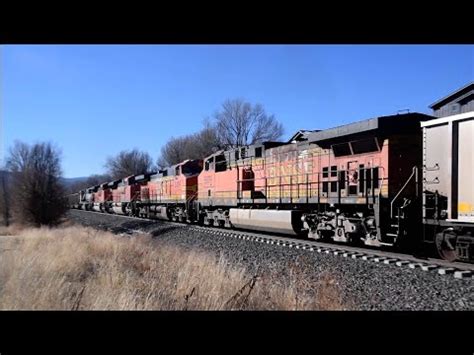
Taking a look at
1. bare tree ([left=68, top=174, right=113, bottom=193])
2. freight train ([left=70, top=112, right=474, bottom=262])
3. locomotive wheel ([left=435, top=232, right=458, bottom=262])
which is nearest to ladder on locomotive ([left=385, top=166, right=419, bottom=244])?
freight train ([left=70, top=112, right=474, bottom=262])

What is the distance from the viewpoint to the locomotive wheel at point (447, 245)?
10.7 metres

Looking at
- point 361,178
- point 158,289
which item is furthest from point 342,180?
point 158,289

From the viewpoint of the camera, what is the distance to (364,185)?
13.9 metres

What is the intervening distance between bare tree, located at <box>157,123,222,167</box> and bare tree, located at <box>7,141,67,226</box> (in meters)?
28.5

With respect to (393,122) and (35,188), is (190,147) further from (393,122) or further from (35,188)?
(393,122)

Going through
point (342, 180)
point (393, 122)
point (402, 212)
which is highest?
point (393, 122)

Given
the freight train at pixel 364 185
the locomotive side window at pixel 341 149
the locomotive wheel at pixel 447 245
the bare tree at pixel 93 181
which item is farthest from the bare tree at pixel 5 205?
the bare tree at pixel 93 181

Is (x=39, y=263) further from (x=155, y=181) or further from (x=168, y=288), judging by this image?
(x=155, y=181)

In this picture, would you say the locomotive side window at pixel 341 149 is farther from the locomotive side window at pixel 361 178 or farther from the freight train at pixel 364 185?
the locomotive side window at pixel 361 178

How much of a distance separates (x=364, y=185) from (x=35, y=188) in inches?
1000
